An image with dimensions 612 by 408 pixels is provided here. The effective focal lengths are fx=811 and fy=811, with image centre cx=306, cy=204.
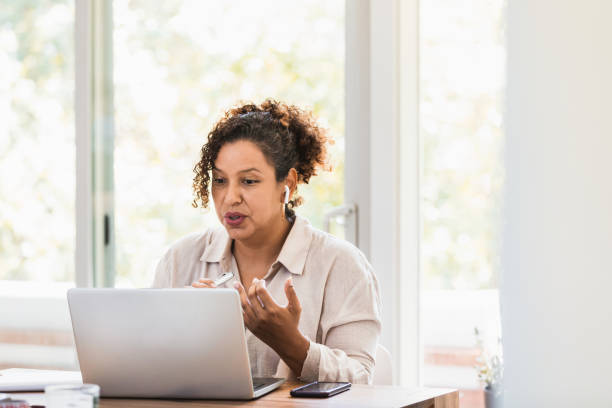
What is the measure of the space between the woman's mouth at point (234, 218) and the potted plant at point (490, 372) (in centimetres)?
103

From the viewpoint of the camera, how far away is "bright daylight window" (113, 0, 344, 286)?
2.88 m

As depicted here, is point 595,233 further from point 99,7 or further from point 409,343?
point 99,7

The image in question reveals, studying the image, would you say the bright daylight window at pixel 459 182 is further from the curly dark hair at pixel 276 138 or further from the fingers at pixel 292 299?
the fingers at pixel 292 299

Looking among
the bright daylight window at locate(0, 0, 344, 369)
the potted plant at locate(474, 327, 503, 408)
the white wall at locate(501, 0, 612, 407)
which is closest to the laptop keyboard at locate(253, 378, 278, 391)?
the white wall at locate(501, 0, 612, 407)

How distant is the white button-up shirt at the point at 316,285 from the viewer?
182 centimetres

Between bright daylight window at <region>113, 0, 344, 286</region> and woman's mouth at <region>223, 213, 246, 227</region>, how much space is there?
87cm

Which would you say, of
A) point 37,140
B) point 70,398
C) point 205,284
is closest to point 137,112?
point 37,140

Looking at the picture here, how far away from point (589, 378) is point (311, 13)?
5.00ft

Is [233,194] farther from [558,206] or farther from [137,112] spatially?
[137,112]

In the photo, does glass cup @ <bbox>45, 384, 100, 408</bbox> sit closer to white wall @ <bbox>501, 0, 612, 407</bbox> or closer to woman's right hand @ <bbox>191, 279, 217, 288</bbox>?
woman's right hand @ <bbox>191, 279, 217, 288</bbox>

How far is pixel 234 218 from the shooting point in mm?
2010

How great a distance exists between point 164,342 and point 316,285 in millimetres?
631

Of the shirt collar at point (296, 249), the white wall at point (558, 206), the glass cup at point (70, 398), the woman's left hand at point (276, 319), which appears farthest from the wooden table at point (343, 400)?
the white wall at point (558, 206)

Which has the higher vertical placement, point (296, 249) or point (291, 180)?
point (291, 180)
